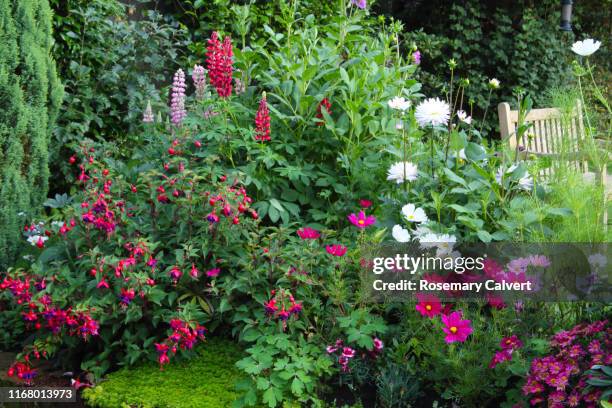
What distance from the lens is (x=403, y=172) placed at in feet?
9.11

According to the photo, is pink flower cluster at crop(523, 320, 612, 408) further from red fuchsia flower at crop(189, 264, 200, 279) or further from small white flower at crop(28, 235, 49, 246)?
small white flower at crop(28, 235, 49, 246)

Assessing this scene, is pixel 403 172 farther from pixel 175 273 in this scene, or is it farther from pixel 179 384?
pixel 179 384

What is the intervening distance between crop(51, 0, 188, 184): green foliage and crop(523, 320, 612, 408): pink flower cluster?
2791 mm

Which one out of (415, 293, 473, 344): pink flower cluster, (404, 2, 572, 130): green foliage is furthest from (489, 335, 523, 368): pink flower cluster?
(404, 2, 572, 130): green foliage

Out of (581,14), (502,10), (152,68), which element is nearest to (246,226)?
(152,68)

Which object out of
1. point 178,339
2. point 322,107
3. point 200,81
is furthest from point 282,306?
point 200,81

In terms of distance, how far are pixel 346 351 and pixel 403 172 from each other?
0.78 metres

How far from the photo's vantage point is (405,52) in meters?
7.73

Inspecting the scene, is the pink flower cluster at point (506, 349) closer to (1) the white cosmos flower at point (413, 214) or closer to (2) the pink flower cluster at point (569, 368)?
(2) the pink flower cluster at point (569, 368)

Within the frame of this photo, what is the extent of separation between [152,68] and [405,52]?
384cm

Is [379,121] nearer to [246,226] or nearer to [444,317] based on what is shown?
[246,226]

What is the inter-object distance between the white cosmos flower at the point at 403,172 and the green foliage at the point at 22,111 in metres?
1.75

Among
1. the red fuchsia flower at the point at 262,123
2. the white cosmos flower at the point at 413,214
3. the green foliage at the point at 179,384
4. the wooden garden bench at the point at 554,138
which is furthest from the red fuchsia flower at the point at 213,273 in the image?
the wooden garden bench at the point at 554,138

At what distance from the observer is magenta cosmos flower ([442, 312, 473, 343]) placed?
7.36ft
